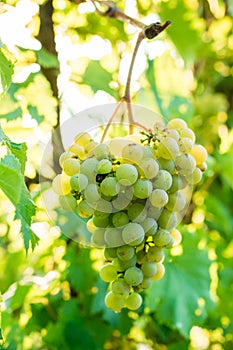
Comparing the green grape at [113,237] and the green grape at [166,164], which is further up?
the green grape at [166,164]

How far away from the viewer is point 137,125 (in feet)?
2.58

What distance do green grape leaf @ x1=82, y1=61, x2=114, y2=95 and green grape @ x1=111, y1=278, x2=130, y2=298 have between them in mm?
489

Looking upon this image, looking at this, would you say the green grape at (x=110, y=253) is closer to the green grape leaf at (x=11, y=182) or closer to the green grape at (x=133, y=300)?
the green grape at (x=133, y=300)

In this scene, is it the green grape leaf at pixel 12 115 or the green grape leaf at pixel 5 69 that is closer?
the green grape leaf at pixel 5 69

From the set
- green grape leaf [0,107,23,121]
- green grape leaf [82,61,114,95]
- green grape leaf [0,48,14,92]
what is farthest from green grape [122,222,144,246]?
green grape leaf [82,61,114,95]

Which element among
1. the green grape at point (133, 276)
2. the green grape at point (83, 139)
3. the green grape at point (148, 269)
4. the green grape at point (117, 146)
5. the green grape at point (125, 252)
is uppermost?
the green grape at point (117, 146)

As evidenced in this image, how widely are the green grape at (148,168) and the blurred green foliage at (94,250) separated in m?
0.33

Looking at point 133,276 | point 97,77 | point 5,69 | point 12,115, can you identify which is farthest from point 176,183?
point 97,77

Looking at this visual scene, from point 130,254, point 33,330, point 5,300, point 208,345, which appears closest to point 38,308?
point 33,330

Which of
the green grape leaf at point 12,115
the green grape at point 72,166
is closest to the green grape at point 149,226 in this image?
the green grape at point 72,166

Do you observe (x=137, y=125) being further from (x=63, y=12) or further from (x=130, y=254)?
(x=63, y=12)

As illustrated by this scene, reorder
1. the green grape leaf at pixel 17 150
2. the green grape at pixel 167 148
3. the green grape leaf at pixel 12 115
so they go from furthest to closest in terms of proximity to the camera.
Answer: the green grape leaf at pixel 12 115
the green grape at pixel 167 148
the green grape leaf at pixel 17 150

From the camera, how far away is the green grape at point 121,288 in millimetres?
740

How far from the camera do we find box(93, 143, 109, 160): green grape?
2.34 ft
